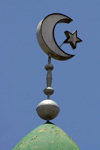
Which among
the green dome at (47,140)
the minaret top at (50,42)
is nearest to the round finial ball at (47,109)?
the minaret top at (50,42)

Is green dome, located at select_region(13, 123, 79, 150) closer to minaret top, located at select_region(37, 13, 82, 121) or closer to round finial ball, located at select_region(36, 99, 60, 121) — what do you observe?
round finial ball, located at select_region(36, 99, 60, 121)

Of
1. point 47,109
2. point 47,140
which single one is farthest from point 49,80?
point 47,140

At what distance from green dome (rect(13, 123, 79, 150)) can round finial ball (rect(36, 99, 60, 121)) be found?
0.65ft

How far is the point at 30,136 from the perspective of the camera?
528cm

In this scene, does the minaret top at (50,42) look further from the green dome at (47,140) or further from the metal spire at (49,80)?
the green dome at (47,140)

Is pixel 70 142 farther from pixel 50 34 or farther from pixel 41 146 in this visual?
pixel 50 34

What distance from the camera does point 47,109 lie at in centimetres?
556

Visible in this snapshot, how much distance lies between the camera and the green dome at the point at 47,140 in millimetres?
5055

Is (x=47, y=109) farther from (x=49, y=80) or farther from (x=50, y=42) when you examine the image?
(x=50, y=42)

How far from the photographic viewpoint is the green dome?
5055 millimetres

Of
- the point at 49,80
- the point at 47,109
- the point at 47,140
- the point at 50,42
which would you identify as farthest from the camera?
the point at 50,42

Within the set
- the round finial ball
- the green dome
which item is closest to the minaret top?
the round finial ball

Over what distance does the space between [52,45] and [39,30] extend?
28cm

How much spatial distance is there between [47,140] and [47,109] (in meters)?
0.55
